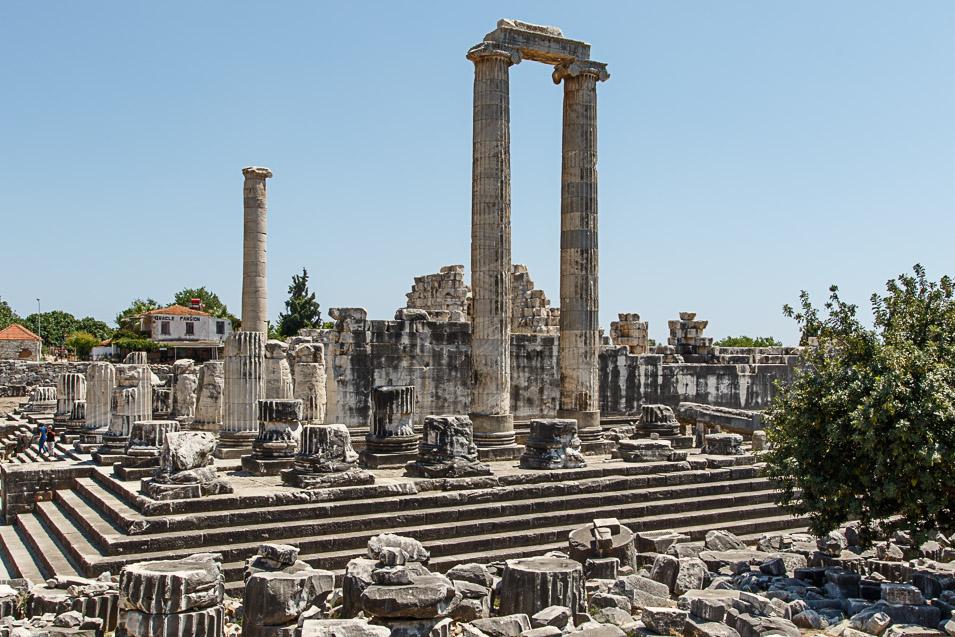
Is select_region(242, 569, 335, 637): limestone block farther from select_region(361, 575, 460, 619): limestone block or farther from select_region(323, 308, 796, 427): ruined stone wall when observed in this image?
select_region(323, 308, 796, 427): ruined stone wall

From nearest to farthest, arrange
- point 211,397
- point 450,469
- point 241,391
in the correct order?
point 450,469
point 241,391
point 211,397

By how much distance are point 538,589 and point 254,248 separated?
41.8 ft

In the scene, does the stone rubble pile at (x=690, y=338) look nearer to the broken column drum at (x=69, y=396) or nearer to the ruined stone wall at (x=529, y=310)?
the ruined stone wall at (x=529, y=310)

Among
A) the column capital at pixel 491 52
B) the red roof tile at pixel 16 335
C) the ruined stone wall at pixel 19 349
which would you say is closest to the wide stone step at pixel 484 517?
the column capital at pixel 491 52

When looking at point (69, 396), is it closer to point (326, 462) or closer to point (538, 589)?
point (326, 462)

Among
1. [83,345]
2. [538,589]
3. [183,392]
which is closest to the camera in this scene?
[538,589]

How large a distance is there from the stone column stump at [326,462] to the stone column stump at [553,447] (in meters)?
3.24

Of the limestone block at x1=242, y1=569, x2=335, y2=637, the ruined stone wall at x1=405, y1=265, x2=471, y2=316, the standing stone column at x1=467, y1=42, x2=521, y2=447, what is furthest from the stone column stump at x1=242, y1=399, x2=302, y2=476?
the ruined stone wall at x1=405, y1=265, x2=471, y2=316

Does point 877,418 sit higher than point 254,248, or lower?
lower

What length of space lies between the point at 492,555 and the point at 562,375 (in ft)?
23.6

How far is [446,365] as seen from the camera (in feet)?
69.1

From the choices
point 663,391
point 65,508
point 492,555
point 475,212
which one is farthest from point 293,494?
point 663,391

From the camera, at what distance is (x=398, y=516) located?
502 inches

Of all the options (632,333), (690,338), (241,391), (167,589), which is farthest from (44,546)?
(690,338)
